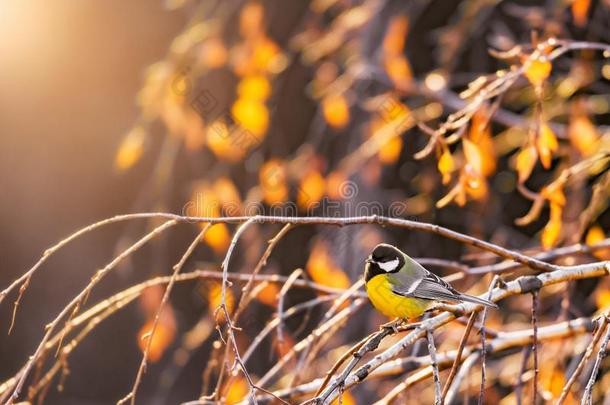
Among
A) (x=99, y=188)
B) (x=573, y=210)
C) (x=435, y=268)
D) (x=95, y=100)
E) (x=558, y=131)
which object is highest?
(x=95, y=100)

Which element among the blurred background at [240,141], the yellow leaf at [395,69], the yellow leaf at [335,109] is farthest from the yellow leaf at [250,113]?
the yellow leaf at [395,69]

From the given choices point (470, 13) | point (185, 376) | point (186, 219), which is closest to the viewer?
point (186, 219)

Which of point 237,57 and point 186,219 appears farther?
point 237,57

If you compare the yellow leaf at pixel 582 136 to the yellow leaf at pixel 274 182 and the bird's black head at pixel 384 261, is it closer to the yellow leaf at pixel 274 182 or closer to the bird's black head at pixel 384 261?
the bird's black head at pixel 384 261

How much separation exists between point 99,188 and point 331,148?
2.00 meters

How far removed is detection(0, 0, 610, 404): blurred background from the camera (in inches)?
122

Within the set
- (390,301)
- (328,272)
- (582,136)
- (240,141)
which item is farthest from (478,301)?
(240,141)

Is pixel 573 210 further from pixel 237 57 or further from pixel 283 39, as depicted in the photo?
pixel 283 39

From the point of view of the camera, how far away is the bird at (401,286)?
5.36 ft

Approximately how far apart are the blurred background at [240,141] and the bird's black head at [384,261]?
0.95 metres

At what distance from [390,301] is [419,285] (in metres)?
0.08

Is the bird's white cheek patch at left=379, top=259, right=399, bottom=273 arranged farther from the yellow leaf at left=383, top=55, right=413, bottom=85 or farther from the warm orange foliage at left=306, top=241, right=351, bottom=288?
the yellow leaf at left=383, top=55, right=413, bottom=85

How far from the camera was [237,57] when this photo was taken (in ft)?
10.7

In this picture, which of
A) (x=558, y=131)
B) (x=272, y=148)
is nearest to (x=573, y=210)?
(x=558, y=131)
